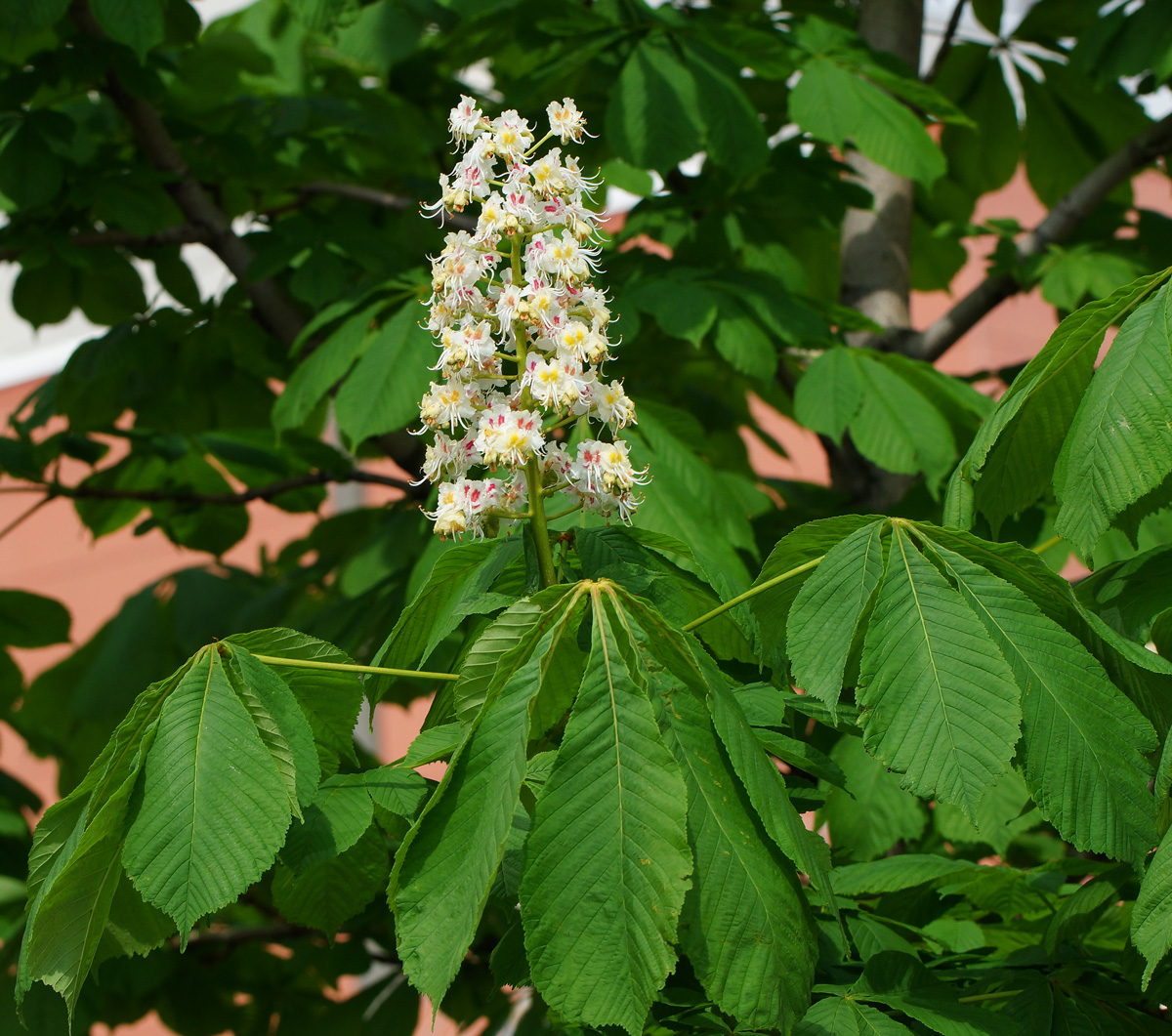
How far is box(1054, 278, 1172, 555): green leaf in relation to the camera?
99 cm

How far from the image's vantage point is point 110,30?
6.93ft

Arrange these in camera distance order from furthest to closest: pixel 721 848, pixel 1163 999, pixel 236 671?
pixel 1163 999 < pixel 236 671 < pixel 721 848

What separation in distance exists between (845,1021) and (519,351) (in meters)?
0.63

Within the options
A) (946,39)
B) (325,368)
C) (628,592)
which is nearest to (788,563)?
(628,592)

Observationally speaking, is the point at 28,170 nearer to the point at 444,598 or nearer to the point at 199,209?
the point at 199,209

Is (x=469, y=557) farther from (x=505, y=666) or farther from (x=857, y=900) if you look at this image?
(x=857, y=900)

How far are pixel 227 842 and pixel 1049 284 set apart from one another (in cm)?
203

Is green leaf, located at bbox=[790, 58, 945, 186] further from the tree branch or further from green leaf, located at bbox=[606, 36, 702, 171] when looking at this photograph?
the tree branch

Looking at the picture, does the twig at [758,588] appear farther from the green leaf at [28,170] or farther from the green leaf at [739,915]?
the green leaf at [28,170]

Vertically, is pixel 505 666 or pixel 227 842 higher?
pixel 505 666

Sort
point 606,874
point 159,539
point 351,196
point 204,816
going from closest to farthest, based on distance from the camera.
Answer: point 606,874 < point 204,816 < point 351,196 < point 159,539

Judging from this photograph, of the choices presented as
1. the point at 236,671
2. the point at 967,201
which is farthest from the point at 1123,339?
the point at 967,201

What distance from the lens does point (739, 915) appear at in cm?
86

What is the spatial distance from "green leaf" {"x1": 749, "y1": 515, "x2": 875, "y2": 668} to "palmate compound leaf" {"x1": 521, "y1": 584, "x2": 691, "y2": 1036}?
26 centimetres
